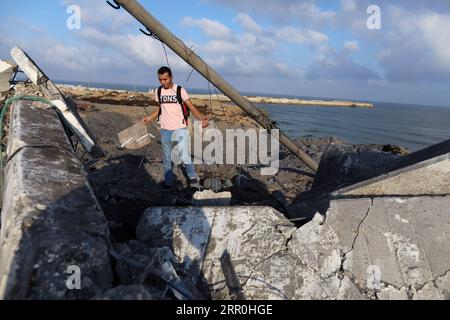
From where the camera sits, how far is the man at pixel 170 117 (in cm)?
488

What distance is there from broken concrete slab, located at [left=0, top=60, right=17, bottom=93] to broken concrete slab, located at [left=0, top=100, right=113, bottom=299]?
11.3 feet

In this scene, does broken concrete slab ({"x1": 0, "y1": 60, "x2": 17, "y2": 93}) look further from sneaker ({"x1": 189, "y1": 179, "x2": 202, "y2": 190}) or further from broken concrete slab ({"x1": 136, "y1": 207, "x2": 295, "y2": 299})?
broken concrete slab ({"x1": 136, "y1": 207, "x2": 295, "y2": 299})

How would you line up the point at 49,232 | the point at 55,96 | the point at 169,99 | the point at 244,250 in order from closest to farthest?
the point at 49,232 → the point at 244,250 → the point at 55,96 → the point at 169,99

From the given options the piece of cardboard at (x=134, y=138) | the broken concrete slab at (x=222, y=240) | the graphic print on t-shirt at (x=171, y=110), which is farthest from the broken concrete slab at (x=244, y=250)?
the piece of cardboard at (x=134, y=138)

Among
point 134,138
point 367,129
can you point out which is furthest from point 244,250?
point 367,129

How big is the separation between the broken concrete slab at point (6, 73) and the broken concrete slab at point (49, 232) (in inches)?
136

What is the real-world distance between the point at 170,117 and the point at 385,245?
11.2ft

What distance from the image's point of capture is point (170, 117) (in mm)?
5016

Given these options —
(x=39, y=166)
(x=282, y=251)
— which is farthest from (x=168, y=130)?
(x=282, y=251)

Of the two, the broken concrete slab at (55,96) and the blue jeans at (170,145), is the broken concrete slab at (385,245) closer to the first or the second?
the blue jeans at (170,145)

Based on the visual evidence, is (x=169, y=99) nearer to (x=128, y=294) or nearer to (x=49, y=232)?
(x=49, y=232)

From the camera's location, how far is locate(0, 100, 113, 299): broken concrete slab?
1792 millimetres

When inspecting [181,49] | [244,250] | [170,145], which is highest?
[181,49]
